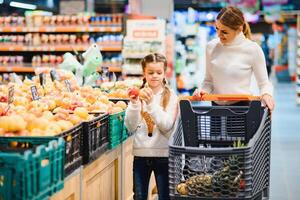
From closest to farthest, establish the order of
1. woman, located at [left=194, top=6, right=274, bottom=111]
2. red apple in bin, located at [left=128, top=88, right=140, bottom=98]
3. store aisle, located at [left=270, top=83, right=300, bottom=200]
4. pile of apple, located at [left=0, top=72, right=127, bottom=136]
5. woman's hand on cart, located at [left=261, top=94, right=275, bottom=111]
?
pile of apple, located at [left=0, top=72, right=127, bottom=136] → woman's hand on cart, located at [left=261, top=94, right=275, bottom=111] → red apple in bin, located at [left=128, top=88, right=140, bottom=98] → woman, located at [left=194, top=6, right=274, bottom=111] → store aisle, located at [left=270, top=83, right=300, bottom=200]

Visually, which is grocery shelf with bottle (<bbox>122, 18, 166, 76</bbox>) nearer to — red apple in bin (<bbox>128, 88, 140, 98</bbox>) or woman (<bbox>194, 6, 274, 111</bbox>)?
woman (<bbox>194, 6, 274, 111</bbox>)

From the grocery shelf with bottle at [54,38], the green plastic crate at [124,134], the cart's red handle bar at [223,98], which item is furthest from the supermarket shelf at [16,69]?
the cart's red handle bar at [223,98]

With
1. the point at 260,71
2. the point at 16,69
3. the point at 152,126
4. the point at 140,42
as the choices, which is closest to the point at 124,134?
the point at 152,126

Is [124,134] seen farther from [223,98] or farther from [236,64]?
[223,98]

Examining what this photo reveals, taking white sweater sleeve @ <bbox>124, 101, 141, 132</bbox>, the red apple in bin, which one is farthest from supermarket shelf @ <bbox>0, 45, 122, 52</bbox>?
the red apple in bin

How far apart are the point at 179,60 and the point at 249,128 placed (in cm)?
1223

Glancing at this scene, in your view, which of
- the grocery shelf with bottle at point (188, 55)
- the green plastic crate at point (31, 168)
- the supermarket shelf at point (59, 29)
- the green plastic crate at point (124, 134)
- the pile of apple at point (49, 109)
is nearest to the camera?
the green plastic crate at point (31, 168)

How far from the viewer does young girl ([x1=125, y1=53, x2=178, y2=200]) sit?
4.45 metres

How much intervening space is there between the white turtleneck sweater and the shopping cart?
0.57 meters

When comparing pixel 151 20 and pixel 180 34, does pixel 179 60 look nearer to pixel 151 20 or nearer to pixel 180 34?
pixel 180 34

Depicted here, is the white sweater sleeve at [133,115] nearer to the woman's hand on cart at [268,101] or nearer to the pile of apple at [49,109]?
the pile of apple at [49,109]

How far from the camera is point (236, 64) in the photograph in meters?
4.70

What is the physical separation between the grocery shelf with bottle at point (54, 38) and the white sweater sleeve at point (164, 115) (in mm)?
7534

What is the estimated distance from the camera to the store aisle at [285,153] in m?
7.11
